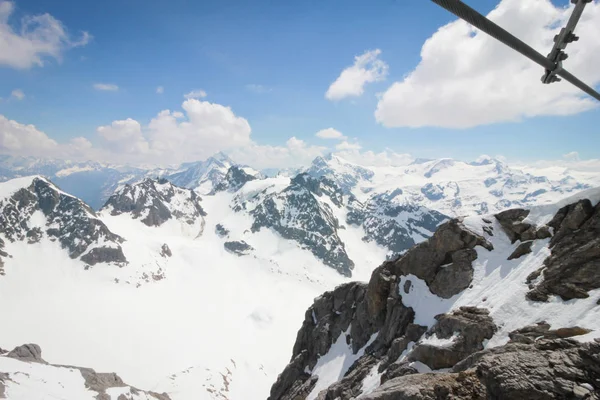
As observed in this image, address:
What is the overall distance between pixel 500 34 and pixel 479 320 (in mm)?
28658

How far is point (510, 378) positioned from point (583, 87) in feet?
37.3

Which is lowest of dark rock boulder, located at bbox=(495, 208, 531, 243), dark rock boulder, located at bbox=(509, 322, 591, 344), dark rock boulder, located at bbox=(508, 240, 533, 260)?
dark rock boulder, located at bbox=(509, 322, 591, 344)

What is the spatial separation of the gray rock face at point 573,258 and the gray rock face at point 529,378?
13.3 metres

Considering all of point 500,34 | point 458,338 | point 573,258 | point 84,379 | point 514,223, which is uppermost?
point 514,223

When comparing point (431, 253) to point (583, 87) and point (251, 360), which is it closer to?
point (583, 87)

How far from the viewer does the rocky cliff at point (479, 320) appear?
12.7 meters

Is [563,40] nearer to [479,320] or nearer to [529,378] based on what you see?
[529,378]

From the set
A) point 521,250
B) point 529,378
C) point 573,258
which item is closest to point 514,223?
point 521,250

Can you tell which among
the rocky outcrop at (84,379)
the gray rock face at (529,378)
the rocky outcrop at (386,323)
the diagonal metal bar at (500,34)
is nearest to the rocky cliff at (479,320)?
the gray rock face at (529,378)

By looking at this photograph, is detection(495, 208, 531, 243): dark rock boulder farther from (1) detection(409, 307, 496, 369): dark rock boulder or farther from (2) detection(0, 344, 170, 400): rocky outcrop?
(2) detection(0, 344, 170, 400): rocky outcrop

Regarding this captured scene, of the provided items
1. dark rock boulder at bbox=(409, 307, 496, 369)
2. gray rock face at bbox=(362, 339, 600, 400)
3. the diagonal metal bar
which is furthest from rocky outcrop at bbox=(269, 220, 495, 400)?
the diagonal metal bar

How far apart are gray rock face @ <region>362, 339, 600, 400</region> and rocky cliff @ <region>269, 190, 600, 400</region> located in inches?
1.4

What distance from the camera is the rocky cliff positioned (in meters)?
12.7

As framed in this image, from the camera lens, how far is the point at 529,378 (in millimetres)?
11930
